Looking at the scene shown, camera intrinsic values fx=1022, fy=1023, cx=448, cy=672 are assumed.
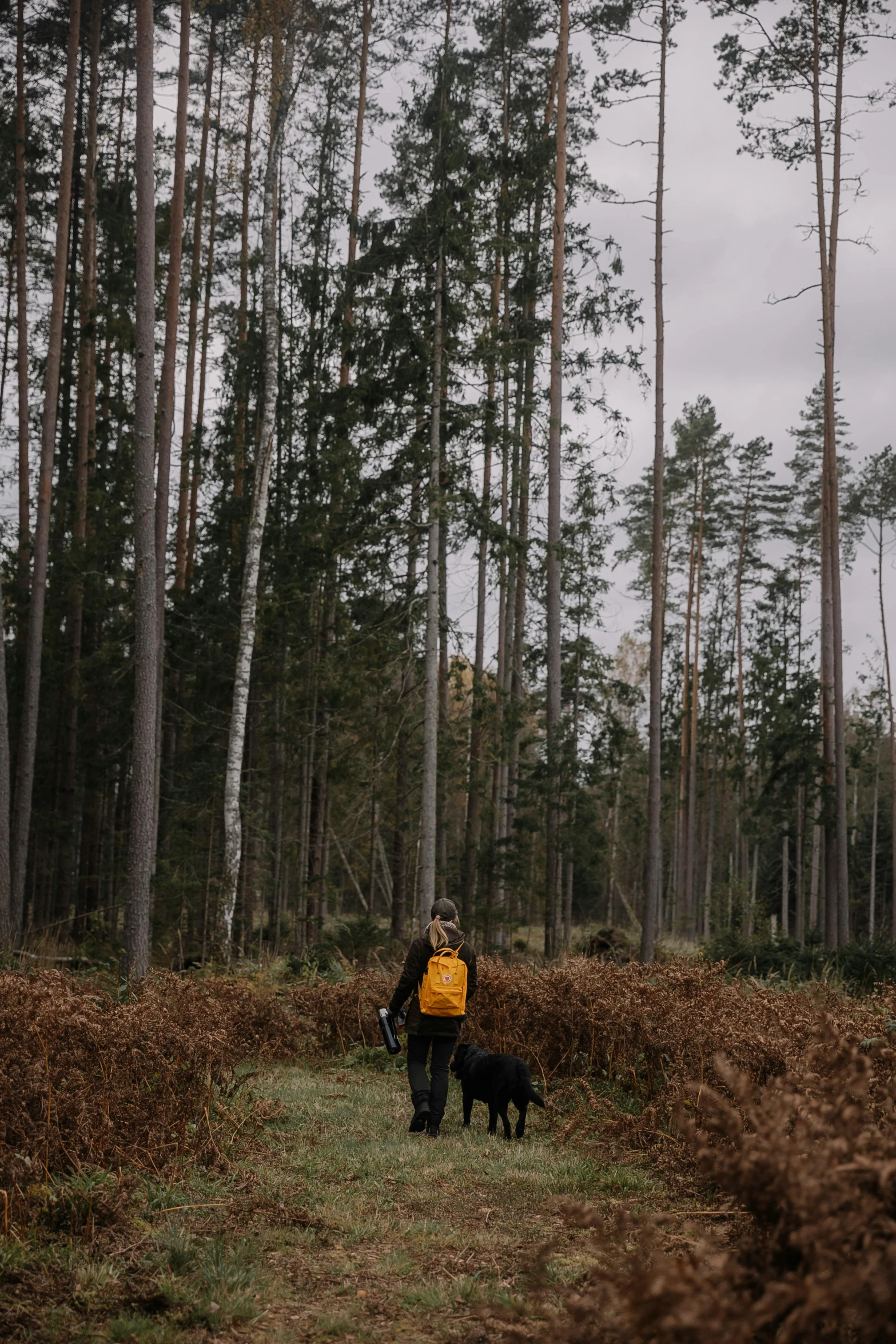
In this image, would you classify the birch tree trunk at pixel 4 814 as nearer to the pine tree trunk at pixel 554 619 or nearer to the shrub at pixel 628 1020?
the shrub at pixel 628 1020

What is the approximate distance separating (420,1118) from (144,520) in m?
7.26

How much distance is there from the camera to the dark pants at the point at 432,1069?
301 inches

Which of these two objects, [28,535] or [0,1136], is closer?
[0,1136]

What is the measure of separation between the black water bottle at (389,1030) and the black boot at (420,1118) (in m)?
0.47

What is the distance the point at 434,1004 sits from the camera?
7.77 meters

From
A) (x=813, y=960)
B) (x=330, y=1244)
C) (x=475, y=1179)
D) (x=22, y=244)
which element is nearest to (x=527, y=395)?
(x=22, y=244)

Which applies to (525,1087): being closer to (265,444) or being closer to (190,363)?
(265,444)

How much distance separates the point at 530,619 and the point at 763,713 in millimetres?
11421

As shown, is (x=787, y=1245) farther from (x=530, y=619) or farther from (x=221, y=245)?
(x=221, y=245)

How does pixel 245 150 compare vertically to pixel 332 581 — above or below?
above

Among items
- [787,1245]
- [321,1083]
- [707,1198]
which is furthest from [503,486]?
[787,1245]

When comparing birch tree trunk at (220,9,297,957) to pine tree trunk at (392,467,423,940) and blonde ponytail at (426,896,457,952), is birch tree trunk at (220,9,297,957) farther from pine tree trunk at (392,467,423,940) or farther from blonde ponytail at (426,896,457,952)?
blonde ponytail at (426,896,457,952)

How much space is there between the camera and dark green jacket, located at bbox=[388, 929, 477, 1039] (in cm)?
781

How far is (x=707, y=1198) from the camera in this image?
5.96 meters
